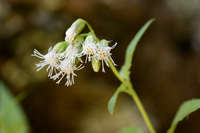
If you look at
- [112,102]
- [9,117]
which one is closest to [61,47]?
[112,102]

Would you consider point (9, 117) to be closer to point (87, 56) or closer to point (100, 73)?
point (87, 56)

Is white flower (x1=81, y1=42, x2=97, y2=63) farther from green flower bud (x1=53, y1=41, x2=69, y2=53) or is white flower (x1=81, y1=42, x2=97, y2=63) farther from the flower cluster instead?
green flower bud (x1=53, y1=41, x2=69, y2=53)

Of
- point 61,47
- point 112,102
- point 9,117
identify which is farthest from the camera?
point 9,117

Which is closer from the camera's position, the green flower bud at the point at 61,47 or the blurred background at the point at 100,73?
the green flower bud at the point at 61,47

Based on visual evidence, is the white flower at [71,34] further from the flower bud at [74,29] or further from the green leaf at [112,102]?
the green leaf at [112,102]

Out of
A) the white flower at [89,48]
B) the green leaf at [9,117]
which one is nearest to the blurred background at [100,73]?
the green leaf at [9,117]

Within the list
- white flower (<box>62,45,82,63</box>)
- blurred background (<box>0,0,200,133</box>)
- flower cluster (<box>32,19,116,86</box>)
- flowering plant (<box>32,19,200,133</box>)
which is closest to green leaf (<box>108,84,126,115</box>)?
flowering plant (<box>32,19,200,133</box>)

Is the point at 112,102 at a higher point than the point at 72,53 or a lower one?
lower
